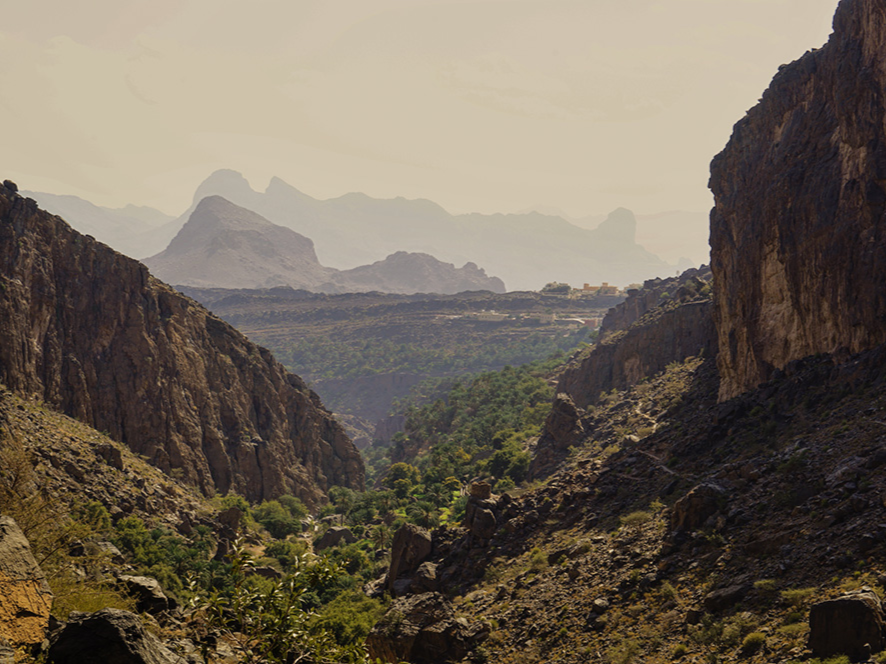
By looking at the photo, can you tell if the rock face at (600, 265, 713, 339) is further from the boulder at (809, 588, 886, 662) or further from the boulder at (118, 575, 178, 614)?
the boulder at (118, 575, 178, 614)

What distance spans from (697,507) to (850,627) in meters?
11.5

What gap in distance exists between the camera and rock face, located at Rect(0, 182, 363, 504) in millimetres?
53125

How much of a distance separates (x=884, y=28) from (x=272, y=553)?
5123cm

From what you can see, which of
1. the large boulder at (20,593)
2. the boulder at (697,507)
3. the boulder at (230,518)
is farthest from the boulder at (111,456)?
the large boulder at (20,593)

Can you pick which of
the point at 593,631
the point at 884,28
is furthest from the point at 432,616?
the point at 884,28

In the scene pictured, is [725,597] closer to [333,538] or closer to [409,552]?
[409,552]

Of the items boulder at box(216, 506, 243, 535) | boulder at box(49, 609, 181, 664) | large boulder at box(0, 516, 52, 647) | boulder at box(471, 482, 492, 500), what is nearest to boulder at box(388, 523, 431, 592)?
boulder at box(471, 482, 492, 500)

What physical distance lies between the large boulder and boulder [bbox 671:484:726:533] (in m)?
24.1

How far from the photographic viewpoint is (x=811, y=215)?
3797 centimetres

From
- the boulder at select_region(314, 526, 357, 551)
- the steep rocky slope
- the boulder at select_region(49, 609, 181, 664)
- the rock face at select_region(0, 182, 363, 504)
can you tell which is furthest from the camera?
the boulder at select_region(314, 526, 357, 551)

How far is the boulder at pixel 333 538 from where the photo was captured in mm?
59312

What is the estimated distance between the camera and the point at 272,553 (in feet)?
171

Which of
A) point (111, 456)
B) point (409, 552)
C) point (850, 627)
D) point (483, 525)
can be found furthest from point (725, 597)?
point (111, 456)

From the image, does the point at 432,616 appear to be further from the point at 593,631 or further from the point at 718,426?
the point at 718,426
